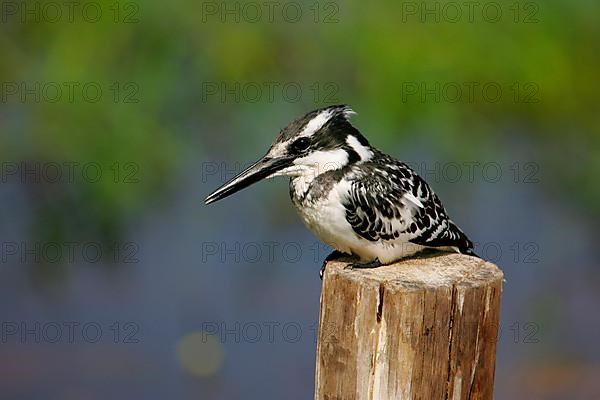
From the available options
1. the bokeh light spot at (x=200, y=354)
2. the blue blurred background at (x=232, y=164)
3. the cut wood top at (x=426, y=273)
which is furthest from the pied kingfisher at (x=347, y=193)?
the bokeh light spot at (x=200, y=354)

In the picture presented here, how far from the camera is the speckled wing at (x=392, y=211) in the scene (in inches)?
174

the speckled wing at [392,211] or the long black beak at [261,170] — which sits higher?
the long black beak at [261,170]

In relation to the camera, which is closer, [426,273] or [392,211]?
[426,273]

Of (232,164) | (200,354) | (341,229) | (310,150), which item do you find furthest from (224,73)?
(341,229)

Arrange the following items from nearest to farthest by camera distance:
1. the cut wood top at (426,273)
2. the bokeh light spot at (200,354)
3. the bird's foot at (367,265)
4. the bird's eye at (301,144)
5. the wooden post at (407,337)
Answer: the wooden post at (407,337) → the cut wood top at (426,273) → the bird's foot at (367,265) → the bird's eye at (301,144) → the bokeh light spot at (200,354)

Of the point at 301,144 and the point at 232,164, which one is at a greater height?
the point at 301,144

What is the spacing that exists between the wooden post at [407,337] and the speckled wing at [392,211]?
1.84ft

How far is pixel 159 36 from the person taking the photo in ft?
23.2

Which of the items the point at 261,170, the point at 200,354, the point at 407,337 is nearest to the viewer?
the point at 407,337

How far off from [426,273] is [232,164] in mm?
3429

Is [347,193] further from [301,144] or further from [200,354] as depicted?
[200,354]

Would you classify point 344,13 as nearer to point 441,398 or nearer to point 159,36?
point 159,36

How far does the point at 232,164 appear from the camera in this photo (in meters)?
7.27

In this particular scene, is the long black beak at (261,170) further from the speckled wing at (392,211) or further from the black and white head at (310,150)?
the speckled wing at (392,211)
